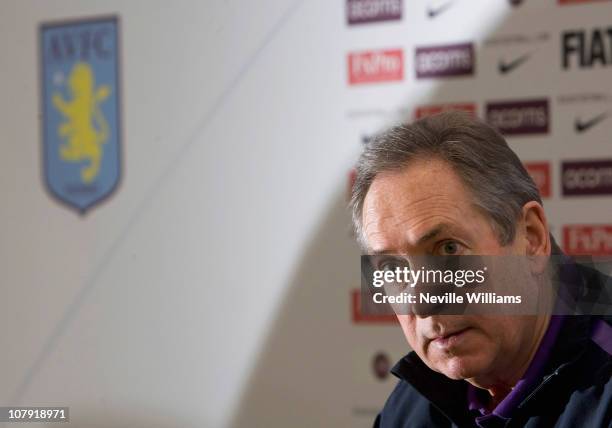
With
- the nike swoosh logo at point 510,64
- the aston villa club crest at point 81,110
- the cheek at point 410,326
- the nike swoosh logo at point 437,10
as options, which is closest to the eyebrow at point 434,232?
the cheek at point 410,326

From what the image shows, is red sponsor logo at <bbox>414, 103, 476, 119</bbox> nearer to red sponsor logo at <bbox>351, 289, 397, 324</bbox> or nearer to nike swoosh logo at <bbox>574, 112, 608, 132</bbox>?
nike swoosh logo at <bbox>574, 112, 608, 132</bbox>

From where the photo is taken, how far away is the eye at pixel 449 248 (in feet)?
3.77

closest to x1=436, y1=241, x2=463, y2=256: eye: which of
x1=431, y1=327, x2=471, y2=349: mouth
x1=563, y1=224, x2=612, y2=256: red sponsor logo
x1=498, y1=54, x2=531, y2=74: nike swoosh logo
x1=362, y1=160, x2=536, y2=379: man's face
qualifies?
x1=362, y1=160, x2=536, y2=379: man's face

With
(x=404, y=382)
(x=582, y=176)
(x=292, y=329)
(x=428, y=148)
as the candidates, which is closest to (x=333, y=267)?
(x=292, y=329)

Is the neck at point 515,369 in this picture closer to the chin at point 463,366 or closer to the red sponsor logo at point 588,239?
the chin at point 463,366

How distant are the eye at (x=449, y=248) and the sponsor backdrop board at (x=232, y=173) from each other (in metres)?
1.29

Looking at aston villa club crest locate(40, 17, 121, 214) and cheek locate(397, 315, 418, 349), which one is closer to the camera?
cheek locate(397, 315, 418, 349)

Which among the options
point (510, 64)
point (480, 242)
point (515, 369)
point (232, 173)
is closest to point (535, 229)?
point (480, 242)

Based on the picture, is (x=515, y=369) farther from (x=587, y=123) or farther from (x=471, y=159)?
(x=587, y=123)

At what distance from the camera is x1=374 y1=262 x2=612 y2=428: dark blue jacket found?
1.08 metres

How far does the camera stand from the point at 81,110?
2.99 m

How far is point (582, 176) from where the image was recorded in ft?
7.66

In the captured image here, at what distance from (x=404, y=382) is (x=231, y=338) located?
54.6 inches

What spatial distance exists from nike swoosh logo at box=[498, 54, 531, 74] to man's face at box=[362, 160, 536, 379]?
1.36 m
